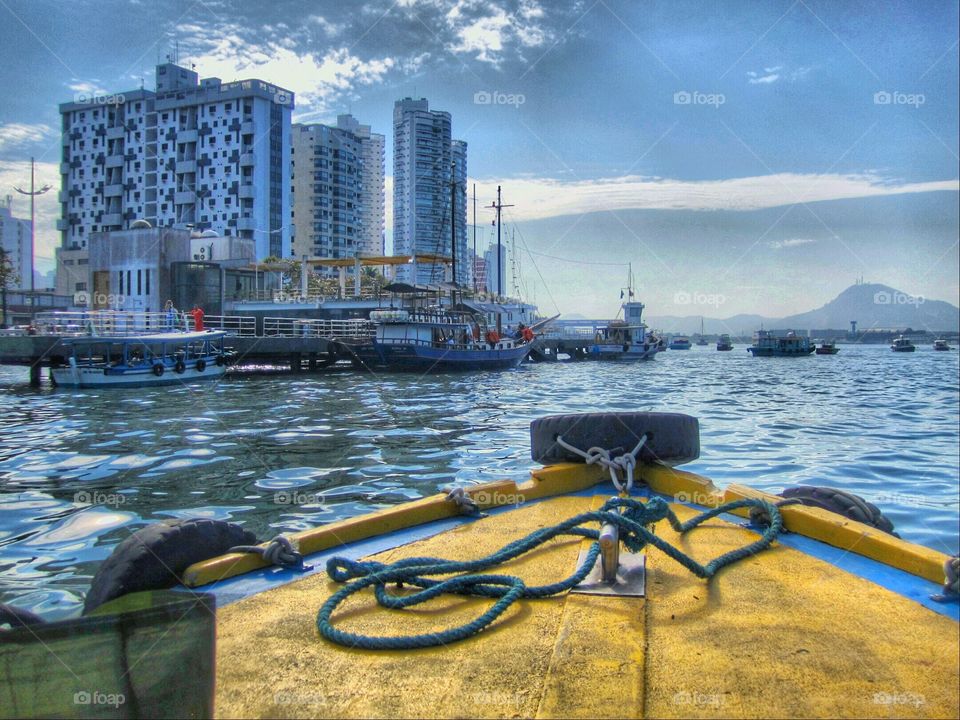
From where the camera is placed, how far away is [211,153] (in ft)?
277

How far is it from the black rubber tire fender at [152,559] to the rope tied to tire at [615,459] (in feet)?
8.38

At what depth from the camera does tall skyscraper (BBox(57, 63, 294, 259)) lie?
8275 cm

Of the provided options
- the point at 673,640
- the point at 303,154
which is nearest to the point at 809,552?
the point at 673,640

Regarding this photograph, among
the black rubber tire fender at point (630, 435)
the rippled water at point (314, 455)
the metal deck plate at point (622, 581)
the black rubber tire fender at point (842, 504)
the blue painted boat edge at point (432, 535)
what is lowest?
the rippled water at point (314, 455)

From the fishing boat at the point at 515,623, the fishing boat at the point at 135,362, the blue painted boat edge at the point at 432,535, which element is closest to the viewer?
the fishing boat at the point at 515,623

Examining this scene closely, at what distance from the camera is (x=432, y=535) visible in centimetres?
388

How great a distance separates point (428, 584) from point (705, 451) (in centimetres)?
994

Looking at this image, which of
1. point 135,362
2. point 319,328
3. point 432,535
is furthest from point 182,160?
point 432,535

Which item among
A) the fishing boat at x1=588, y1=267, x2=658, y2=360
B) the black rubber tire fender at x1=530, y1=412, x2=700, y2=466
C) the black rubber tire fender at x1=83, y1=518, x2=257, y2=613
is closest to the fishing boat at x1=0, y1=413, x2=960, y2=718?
the black rubber tire fender at x1=83, y1=518, x2=257, y2=613

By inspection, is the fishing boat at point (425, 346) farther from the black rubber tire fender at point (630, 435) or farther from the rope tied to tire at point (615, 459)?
the rope tied to tire at point (615, 459)

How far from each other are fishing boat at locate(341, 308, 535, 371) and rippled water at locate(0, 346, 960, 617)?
10.8 m

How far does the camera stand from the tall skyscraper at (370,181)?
12500 cm

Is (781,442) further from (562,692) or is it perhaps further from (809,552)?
(562,692)

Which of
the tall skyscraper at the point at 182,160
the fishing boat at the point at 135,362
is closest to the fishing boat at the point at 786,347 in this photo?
the tall skyscraper at the point at 182,160
